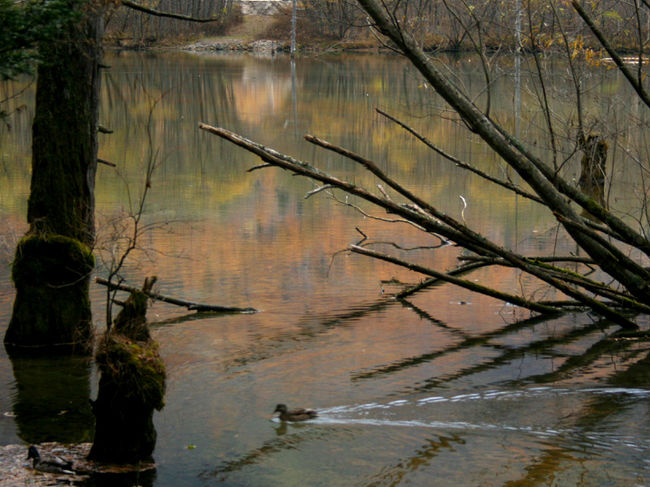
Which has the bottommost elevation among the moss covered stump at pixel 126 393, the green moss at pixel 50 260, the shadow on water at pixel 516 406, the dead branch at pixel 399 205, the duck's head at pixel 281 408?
the shadow on water at pixel 516 406

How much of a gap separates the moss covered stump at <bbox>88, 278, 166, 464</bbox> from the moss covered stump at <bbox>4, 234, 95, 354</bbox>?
185cm

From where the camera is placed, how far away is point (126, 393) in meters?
5.23

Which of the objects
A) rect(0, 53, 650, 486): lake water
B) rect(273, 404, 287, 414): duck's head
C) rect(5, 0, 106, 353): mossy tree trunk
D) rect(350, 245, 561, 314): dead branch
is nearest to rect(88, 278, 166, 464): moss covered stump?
rect(0, 53, 650, 486): lake water

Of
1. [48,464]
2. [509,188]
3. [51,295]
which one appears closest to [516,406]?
[509,188]

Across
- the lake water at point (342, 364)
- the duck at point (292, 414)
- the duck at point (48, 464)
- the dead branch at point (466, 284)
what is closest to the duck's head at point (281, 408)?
the duck at point (292, 414)

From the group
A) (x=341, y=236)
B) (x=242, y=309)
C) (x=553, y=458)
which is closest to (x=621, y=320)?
(x=553, y=458)

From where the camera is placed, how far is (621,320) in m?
8.44

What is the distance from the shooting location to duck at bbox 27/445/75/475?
17.3 feet

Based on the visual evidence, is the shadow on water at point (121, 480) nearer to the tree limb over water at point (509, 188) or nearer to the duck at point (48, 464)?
the duck at point (48, 464)

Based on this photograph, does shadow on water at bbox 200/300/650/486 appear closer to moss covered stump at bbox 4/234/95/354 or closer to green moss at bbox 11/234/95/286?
moss covered stump at bbox 4/234/95/354

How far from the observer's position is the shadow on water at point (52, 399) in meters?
6.06

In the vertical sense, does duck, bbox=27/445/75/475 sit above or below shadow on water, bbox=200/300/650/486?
above

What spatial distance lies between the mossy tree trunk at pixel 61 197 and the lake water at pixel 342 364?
290 mm

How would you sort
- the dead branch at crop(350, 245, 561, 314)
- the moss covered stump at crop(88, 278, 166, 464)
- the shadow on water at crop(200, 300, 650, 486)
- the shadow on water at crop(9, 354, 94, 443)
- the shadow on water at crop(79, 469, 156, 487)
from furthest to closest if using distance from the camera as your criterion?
the dead branch at crop(350, 245, 561, 314)
the shadow on water at crop(9, 354, 94, 443)
the shadow on water at crop(200, 300, 650, 486)
the moss covered stump at crop(88, 278, 166, 464)
the shadow on water at crop(79, 469, 156, 487)
